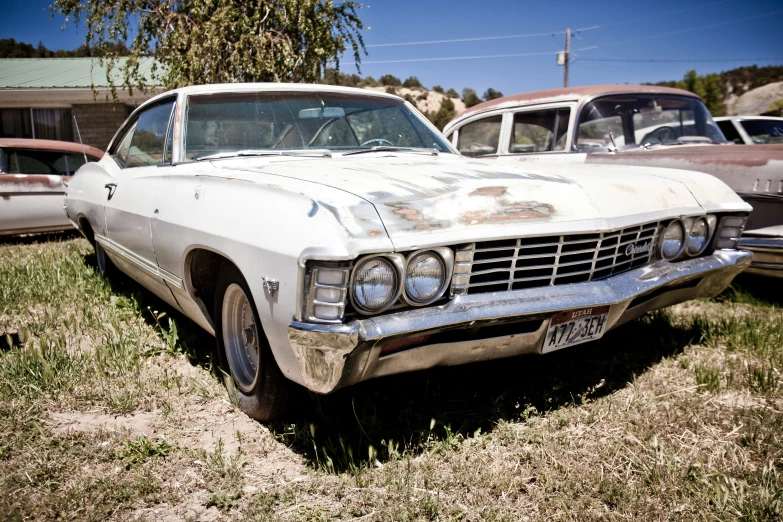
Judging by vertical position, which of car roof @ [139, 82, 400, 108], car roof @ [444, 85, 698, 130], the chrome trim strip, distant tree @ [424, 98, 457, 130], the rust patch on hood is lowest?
the chrome trim strip

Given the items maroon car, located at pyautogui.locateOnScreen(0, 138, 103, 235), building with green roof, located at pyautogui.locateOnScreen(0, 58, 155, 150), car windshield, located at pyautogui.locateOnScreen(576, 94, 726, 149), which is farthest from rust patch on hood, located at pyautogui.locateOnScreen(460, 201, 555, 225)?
building with green roof, located at pyautogui.locateOnScreen(0, 58, 155, 150)

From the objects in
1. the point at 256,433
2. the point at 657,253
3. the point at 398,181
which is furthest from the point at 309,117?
the point at 657,253

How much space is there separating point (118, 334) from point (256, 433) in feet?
4.98

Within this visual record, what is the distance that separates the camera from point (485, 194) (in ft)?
7.66

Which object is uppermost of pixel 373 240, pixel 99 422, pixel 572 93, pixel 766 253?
pixel 572 93

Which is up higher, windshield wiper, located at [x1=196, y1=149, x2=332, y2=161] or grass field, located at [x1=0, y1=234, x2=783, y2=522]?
windshield wiper, located at [x1=196, y1=149, x2=332, y2=161]

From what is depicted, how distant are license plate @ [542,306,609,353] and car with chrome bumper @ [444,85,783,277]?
2.13 meters

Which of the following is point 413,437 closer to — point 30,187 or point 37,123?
point 30,187

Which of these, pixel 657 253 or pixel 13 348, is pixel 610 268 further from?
pixel 13 348

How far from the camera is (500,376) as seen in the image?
3172 mm

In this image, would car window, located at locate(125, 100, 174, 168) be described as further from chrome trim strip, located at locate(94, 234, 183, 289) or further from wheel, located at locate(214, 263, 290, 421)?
wheel, located at locate(214, 263, 290, 421)

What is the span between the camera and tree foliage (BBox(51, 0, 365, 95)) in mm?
9008

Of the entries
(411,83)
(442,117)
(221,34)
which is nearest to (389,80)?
(411,83)

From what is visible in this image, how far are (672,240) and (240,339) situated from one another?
2095mm
